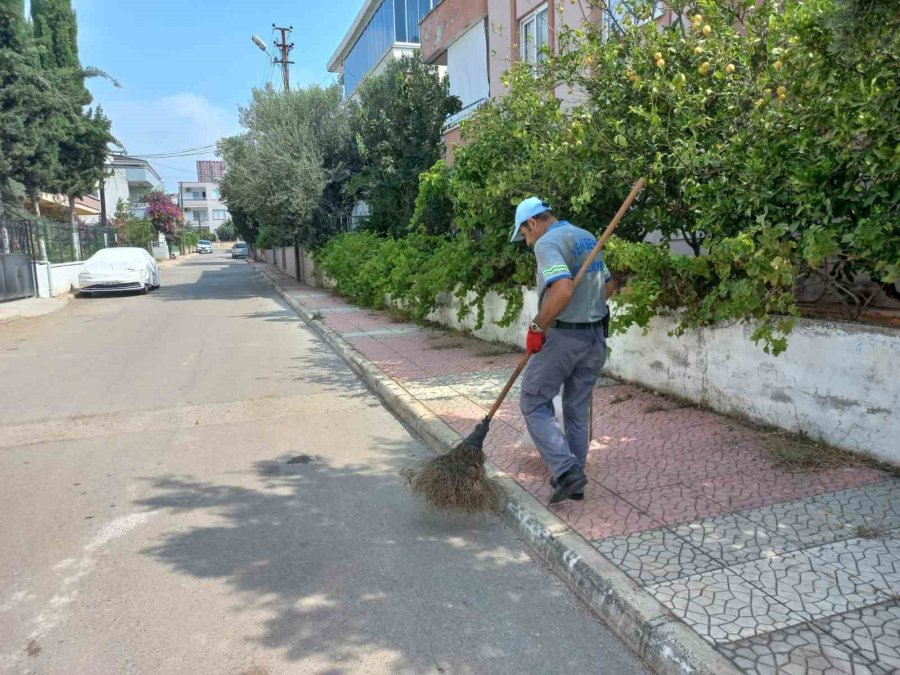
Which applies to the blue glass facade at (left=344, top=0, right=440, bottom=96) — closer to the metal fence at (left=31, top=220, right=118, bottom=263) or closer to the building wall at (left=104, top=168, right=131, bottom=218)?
the metal fence at (left=31, top=220, right=118, bottom=263)

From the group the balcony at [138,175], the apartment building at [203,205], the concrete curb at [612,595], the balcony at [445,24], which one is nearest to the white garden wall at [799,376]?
the concrete curb at [612,595]

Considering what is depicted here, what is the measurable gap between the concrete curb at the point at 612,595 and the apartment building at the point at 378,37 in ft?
58.9

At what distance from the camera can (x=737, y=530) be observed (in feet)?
11.3

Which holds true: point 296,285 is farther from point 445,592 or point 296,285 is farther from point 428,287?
point 445,592

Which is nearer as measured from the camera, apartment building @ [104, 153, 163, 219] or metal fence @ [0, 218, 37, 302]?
metal fence @ [0, 218, 37, 302]

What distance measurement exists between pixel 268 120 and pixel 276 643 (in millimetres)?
18942

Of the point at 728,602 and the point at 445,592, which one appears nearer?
the point at 728,602

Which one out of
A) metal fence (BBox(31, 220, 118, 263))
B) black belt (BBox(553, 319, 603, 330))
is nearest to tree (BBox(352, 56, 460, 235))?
metal fence (BBox(31, 220, 118, 263))

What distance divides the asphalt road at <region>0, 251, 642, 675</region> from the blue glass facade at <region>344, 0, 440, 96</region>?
1757 cm

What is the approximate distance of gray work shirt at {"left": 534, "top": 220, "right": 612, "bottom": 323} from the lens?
3725 mm

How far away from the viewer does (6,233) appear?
686 inches

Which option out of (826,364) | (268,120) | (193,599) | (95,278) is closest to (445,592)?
(193,599)

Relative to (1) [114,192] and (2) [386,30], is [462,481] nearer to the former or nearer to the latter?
(2) [386,30]

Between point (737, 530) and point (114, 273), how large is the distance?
68.5 ft
